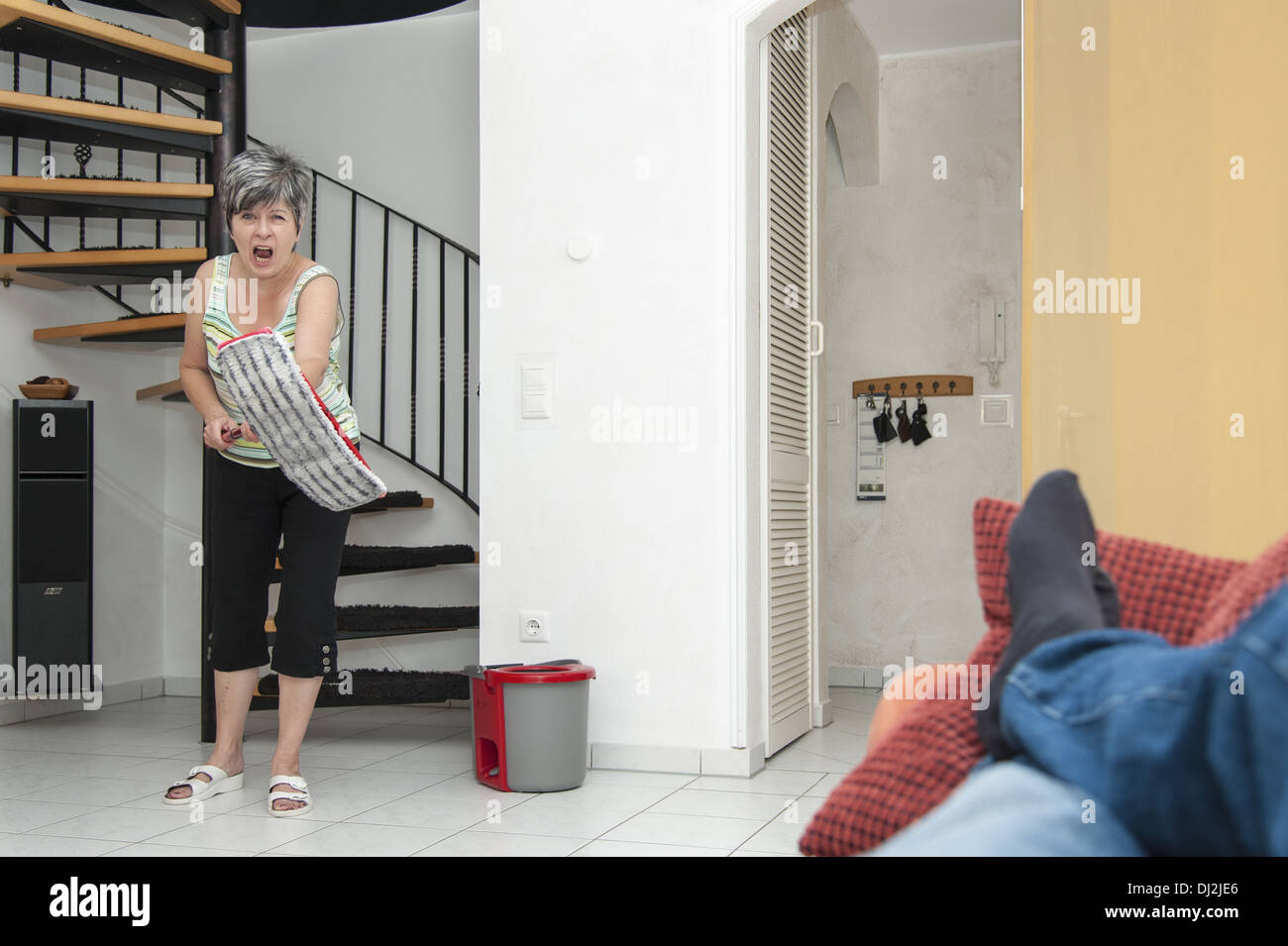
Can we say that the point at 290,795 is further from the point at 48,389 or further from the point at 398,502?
the point at 48,389

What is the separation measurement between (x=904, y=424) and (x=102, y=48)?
11.6ft

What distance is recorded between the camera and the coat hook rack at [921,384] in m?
5.15

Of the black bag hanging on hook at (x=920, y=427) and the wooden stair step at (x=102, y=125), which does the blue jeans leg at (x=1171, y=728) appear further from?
the black bag hanging on hook at (x=920, y=427)

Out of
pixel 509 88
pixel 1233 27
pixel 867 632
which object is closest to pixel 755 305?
pixel 509 88

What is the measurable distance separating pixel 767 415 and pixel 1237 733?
9.44ft

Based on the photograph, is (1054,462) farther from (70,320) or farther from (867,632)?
(70,320)

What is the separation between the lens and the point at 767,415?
3611 mm

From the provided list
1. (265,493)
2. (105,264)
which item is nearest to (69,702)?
(105,264)

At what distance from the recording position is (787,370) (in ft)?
12.7

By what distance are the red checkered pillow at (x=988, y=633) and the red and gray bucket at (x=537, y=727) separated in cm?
190

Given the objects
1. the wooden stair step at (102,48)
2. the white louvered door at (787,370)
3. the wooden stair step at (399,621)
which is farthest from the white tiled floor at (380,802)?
the wooden stair step at (102,48)

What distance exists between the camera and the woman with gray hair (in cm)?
275

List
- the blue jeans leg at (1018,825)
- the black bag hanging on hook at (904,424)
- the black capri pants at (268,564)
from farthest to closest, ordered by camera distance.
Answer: the black bag hanging on hook at (904,424) < the black capri pants at (268,564) < the blue jeans leg at (1018,825)

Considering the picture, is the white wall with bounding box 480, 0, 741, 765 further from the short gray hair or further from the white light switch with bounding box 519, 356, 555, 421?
the short gray hair
